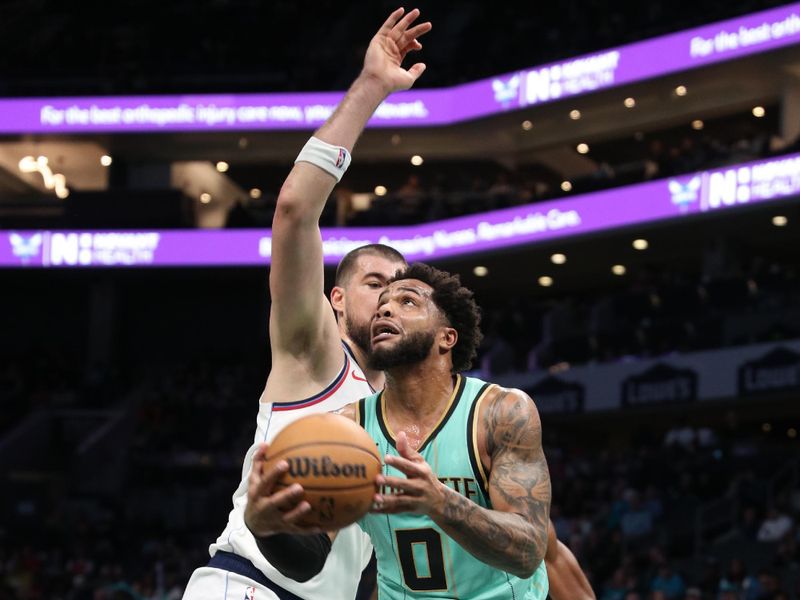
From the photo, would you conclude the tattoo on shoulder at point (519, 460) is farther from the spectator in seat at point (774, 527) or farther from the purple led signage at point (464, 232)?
the purple led signage at point (464, 232)

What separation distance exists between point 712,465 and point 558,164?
19.1 meters

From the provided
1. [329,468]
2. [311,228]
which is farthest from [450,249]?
[329,468]

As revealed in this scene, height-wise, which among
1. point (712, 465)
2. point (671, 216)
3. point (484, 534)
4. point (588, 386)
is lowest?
point (484, 534)

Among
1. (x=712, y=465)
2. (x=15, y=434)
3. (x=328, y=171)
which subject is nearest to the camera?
(x=328, y=171)

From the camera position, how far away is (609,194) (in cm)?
2953

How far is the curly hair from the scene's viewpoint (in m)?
5.27

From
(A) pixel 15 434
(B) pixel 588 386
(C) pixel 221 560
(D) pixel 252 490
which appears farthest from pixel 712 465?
(A) pixel 15 434

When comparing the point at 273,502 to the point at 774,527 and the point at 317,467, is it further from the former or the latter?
the point at 774,527

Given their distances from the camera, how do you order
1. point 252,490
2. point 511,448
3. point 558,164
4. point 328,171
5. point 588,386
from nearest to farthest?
point 252,490 → point 511,448 → point 328,171 → point 588,386 → point 558,164

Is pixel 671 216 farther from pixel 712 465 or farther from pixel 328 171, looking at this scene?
pixel 328 171

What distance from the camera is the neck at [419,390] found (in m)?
5.11

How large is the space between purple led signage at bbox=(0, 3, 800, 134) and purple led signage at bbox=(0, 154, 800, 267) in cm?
309

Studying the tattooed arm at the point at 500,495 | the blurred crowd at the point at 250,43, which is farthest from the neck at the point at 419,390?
the blurred crowd at the point at 250,43

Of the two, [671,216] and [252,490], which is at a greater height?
[671,216]
